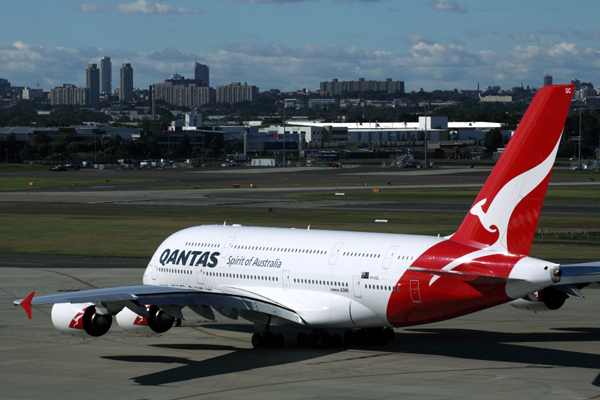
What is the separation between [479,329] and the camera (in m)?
36.4

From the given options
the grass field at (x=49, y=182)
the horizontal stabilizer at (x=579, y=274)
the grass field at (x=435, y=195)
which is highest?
the horizontal stabilizer at (x=579, y=274)

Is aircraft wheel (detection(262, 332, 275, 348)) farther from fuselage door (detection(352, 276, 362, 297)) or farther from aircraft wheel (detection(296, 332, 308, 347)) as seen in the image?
fuselage door (detection(352, 276, 362, 297))

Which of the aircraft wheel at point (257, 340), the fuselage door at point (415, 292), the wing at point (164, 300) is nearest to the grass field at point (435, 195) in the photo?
the aircraft wheel at point (257, 340)

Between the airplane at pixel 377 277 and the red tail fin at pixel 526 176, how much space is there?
0.11 feet

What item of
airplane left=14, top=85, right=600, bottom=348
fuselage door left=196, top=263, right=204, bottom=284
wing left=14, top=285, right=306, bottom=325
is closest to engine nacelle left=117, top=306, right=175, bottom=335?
airplane left=14, top=85, right=600, bottom=348

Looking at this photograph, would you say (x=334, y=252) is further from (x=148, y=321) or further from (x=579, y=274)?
(x=579, y=274)

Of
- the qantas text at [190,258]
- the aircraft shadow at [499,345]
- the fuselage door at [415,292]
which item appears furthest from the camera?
the qantas text at [190,258]

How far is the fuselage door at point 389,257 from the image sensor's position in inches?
1158

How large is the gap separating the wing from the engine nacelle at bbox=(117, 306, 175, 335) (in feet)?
3.09

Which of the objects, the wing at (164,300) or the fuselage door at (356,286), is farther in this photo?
the fuselage door at (356,286)

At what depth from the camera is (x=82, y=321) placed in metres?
29.1

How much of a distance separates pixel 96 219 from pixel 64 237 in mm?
14768

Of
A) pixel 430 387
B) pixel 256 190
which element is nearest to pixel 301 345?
pixel 430 387

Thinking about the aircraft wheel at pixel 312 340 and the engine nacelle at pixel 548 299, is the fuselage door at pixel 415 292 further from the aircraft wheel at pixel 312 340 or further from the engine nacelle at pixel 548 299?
the aircraft wheel at pixel 312 340
